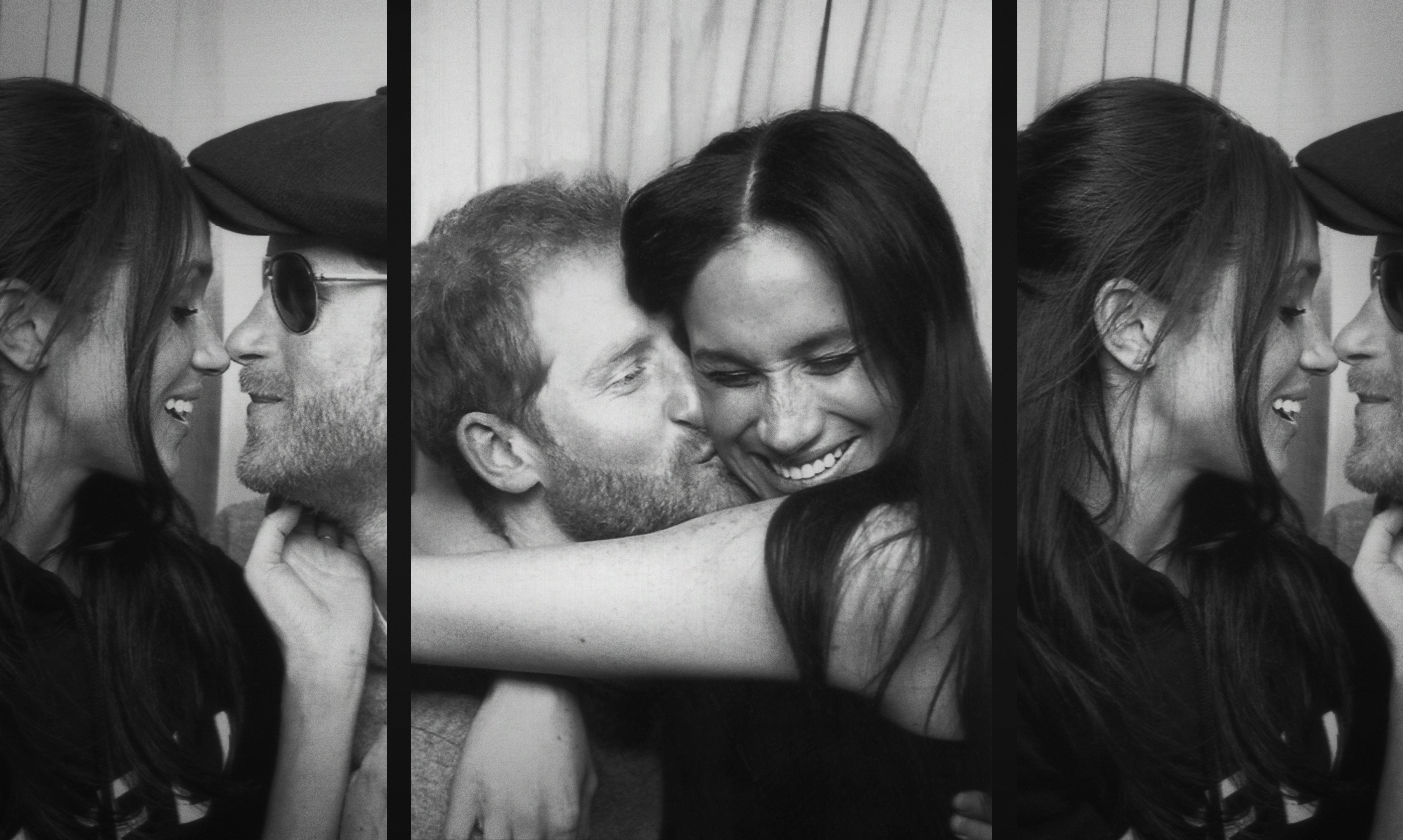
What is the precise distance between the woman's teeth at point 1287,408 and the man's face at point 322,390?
6.64 feet

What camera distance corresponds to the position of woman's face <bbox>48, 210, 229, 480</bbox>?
2605 mm

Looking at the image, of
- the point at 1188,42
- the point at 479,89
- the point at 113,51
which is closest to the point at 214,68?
the point at 113,51

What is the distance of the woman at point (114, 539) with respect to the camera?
2.56m

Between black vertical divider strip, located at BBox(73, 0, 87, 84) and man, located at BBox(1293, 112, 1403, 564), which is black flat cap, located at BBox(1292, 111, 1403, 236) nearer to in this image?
man, located at BBox(1293, 112, 1403, 564)

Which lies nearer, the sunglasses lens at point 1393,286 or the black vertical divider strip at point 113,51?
the sunglasses lens at point 1393,286

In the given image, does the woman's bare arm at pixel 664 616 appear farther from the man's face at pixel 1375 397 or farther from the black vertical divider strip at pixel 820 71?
the man's face at pixel 1375 397

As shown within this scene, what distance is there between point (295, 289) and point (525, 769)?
1215 millimetres

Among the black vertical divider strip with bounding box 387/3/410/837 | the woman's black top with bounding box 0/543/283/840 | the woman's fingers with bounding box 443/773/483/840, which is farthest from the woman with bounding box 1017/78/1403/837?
the woman's black top with bounding box 0/543/283/840

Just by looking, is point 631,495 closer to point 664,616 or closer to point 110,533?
point 664,616

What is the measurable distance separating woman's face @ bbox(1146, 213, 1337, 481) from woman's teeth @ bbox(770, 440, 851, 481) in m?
0.71

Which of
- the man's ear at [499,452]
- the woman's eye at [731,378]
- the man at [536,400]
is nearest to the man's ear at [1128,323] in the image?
the woman's eye at [731,378]

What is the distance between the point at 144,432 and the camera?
8.57 feet

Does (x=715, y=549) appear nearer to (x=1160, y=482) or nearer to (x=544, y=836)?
(x=544, y=836)

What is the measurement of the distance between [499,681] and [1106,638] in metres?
1.36
